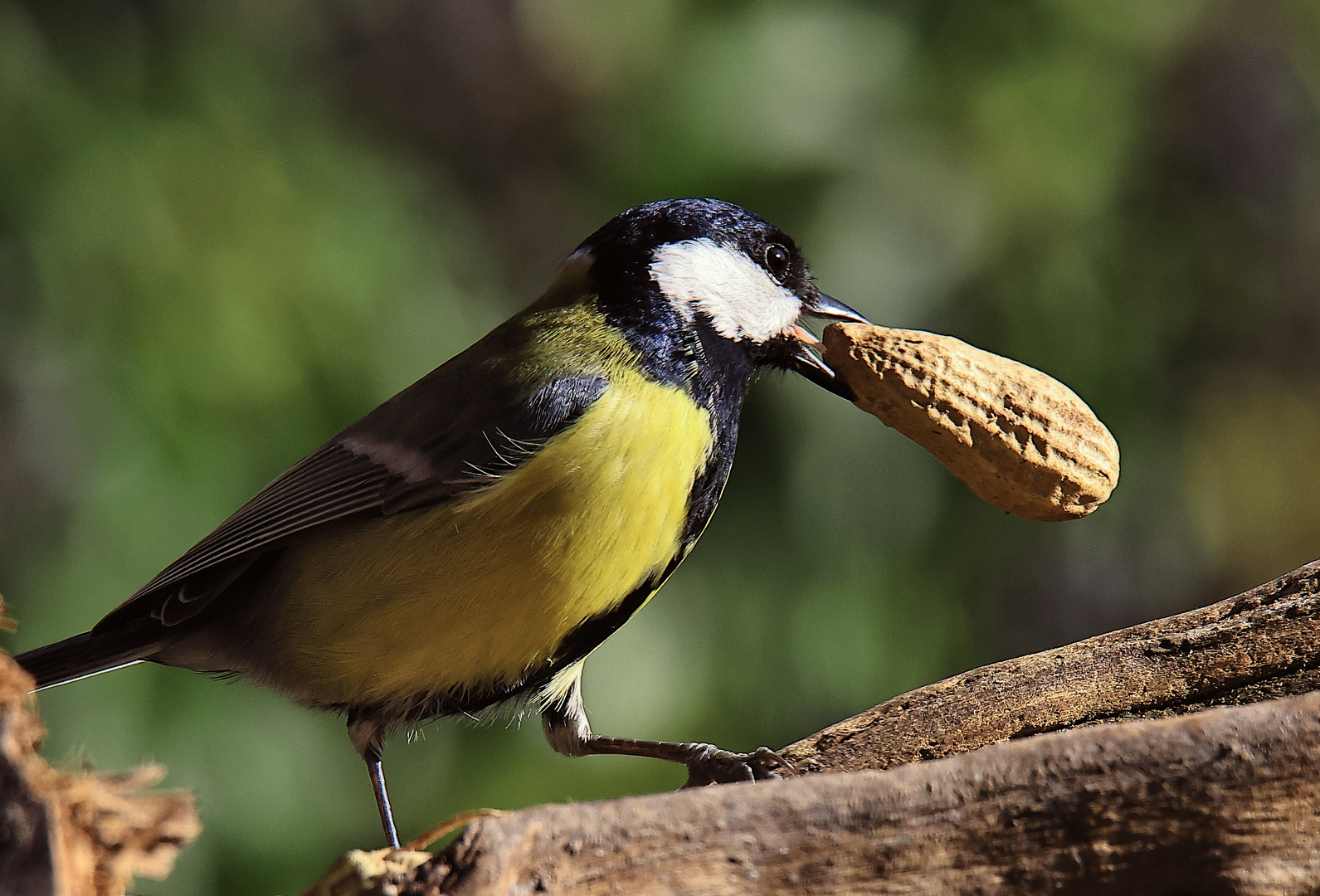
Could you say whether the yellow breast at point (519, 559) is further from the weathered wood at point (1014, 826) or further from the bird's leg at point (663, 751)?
the weathered wood at point (1014, 826)

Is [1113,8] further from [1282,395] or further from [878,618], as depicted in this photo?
[878,618]

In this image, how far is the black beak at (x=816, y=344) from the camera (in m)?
1.63

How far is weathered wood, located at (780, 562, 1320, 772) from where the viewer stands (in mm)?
1232

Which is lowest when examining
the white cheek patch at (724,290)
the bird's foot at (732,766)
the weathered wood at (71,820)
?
the weathered wood at (71,820)

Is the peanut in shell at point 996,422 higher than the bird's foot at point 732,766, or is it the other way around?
the peanut in shell at point 996,422

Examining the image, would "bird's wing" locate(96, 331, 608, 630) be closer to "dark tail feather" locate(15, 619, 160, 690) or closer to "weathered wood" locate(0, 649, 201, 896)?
"dark tail feather" locate(15, 619, 160, 690)

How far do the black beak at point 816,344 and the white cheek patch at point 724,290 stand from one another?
0.02 m

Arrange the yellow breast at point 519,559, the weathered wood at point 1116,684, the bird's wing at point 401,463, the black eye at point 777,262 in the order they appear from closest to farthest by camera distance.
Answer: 1. the weathered wood at point 1116,684
2. the yellow breast at point 519,559
3. the bird's wing at point 401,463
4. the black eye at point 777,262

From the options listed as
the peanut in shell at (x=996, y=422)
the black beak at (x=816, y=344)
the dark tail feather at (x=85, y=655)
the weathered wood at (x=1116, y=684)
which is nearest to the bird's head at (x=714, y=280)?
the black beak at (x=816, y=344)

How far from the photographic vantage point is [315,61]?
266cm

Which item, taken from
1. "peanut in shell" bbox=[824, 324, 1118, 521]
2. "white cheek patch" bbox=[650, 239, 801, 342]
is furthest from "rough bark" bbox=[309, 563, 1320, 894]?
"white cheek patch" bbox=[650, 239, 801, 342]

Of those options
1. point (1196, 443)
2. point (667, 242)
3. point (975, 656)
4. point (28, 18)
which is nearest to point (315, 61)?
point (28, 18)

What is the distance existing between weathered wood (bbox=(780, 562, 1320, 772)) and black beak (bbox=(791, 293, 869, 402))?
1.43 feet

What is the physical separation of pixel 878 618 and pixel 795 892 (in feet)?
4.81
